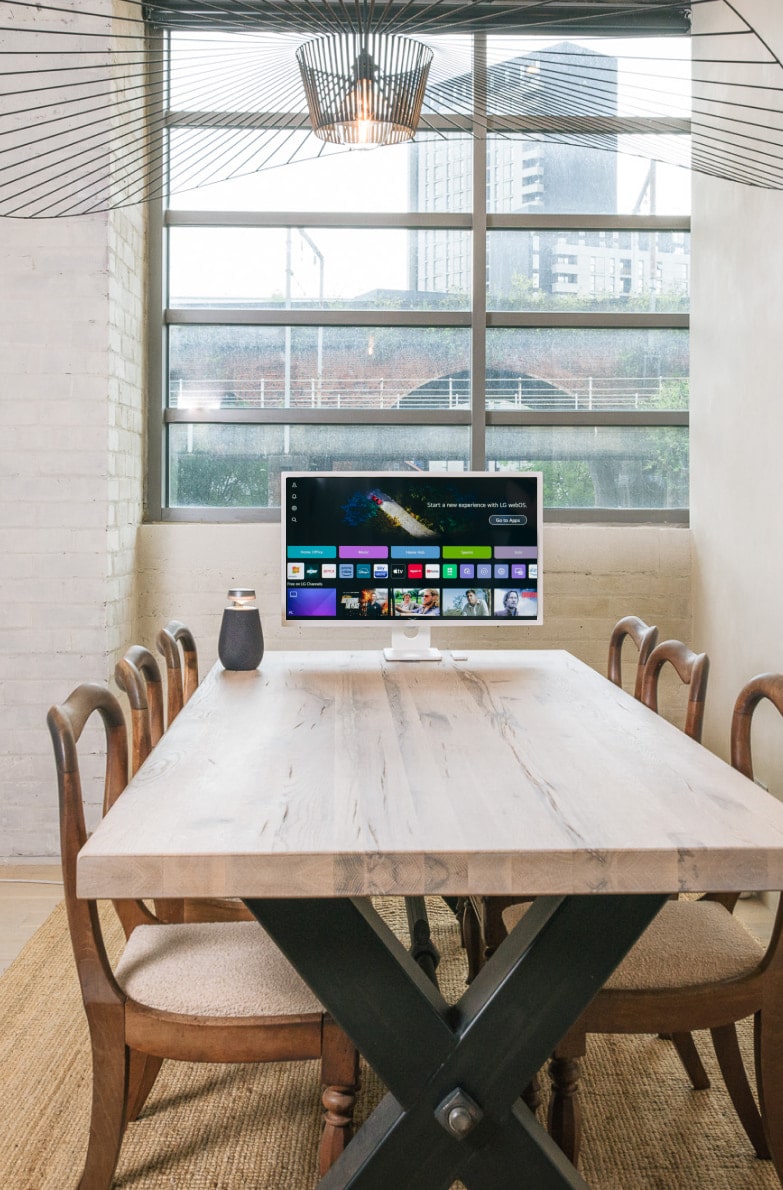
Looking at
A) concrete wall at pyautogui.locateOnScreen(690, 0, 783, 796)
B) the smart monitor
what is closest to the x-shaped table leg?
the smart monitor

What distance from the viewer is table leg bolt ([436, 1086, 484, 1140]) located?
1.37 metres

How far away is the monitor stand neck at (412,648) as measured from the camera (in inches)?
111

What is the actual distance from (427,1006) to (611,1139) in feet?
2.73

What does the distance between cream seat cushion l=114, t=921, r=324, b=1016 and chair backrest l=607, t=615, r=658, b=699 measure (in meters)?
1.26

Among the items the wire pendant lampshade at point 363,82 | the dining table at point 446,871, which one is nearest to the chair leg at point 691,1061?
the dining table at point 446,871

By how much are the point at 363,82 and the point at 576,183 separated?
2.52 metres

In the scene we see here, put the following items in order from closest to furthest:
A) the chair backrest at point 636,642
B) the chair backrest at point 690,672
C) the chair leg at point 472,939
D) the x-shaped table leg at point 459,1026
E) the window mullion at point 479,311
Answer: the x-shaped table leg at point 459,1026 < the chair backrest at point 690,672 < the chair leg at point 472,939 < the chair backrest at point 636,642 < the window mullion at point 479,311

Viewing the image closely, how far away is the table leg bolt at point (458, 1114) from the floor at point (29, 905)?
177 centimetres

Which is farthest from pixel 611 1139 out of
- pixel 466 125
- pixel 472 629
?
pixel 466 125

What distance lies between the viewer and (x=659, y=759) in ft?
5.64

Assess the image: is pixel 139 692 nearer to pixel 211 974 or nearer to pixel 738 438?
pixel 211 974

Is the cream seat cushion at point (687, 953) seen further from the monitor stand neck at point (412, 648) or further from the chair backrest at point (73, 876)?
the monitor stand neck at point (412, 648)

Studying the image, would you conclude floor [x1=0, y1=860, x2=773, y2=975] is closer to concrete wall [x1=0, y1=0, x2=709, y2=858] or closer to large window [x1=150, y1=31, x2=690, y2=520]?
concrete wall [x1=0, y1=0, x2=709, y2=858]

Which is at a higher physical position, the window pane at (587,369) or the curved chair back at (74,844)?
the window pane at (587,369)
